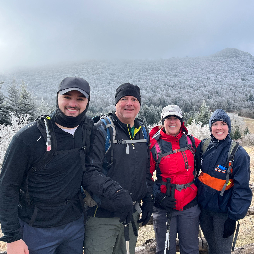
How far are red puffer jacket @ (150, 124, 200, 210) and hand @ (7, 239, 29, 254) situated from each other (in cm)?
210

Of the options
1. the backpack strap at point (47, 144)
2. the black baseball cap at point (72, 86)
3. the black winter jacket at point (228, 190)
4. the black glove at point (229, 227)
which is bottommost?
the black glove at point (229, 227)

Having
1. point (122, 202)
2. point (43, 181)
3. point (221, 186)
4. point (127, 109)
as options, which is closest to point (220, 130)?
point (221, 186)

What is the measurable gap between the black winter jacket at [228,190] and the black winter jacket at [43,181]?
1799 millimetres

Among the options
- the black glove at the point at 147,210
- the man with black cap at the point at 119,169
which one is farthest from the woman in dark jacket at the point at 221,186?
the man with black cap at the point at 119,169

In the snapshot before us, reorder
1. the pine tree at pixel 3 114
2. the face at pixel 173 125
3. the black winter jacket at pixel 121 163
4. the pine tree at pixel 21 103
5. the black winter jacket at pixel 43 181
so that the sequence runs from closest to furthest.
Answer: the black winter jacket at pixel 43 181, the black winter jacket at pixel 121 163, the face at pixel 173 125, the pine tree at pixel 3 114, the pine tree at pixel 21 103

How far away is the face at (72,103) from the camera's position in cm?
241

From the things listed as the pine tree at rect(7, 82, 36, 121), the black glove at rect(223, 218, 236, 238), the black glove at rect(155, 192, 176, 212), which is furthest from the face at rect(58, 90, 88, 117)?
the pine tree at rect(7, 82, 36, 121)

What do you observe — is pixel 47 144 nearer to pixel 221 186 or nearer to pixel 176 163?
pixel 176 163

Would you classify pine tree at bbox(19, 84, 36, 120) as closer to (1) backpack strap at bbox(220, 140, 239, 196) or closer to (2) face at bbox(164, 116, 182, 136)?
(2) face at bbox(164, 116, 182, 136)

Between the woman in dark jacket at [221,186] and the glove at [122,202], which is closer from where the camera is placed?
the glove at [122,202]

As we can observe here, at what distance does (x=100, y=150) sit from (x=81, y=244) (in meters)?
1.33

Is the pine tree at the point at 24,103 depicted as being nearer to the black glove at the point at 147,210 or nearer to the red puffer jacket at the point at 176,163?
the red puffer jacket at the point at 176,163

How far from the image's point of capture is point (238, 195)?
297cm

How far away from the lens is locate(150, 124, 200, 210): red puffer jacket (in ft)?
10.8
